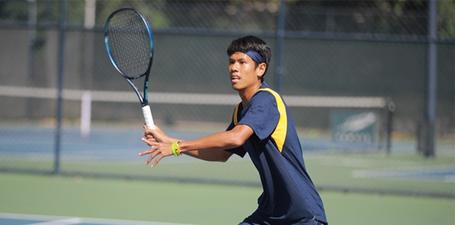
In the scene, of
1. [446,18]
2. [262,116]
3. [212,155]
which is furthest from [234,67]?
[446,18]

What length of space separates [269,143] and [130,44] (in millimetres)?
1405

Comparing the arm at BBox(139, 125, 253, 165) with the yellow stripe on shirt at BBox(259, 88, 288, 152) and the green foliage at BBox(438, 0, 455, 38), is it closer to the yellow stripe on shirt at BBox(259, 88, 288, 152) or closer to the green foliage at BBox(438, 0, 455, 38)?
the yellow stripe on shirt at BBox(259, 88, 288, 152)

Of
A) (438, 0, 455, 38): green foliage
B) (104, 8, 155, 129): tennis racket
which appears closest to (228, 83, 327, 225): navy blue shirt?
(104, 8, 155, 129): tennis racket

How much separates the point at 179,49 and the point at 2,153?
5.17 metres

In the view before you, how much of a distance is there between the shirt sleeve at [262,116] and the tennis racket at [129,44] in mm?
898

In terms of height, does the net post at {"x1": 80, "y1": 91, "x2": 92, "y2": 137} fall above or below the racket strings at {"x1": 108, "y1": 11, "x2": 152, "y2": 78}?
above

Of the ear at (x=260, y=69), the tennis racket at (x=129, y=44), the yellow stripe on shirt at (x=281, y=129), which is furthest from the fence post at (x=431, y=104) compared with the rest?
the yellow stripe on shirt at (x=281, y=129)

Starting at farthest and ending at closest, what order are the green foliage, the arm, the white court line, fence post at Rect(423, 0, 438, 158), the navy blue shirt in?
fence post at Rect(423, 0, 438, 158)
the green foliage
the white court line
the navy blue shirt
the arm

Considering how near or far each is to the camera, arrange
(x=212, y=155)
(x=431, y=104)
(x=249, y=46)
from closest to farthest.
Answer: (x=249, y=46), (x=212, y=155), (x=431, y=104)

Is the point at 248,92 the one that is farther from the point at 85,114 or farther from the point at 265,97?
the point at 85,114

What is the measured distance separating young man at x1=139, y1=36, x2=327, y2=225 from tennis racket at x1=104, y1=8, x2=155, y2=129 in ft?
2.50

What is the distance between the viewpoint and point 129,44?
5645 mm

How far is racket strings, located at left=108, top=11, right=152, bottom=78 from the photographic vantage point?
5465 millimetres

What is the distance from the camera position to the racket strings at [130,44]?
5465mm
